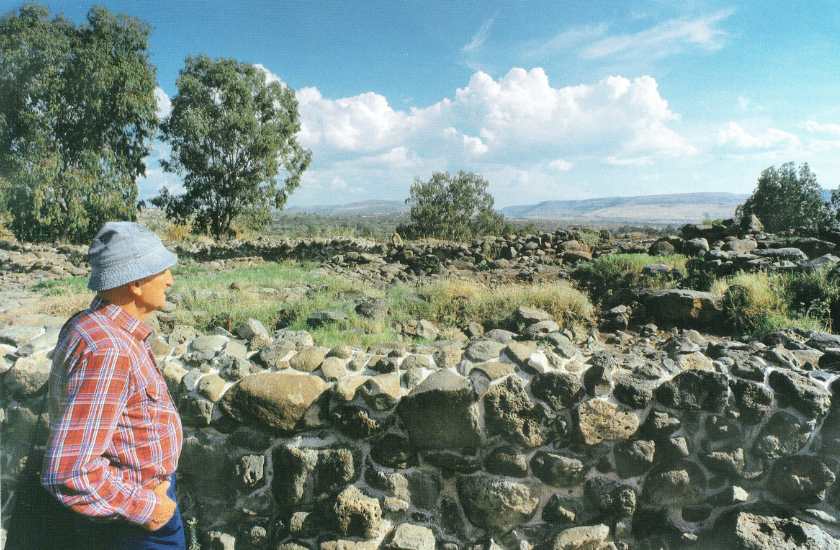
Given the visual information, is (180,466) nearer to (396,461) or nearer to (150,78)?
(396,461)

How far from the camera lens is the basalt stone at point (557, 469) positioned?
2670 mm

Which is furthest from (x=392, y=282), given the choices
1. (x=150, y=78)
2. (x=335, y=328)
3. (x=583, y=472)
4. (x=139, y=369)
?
(x=150, y=78)

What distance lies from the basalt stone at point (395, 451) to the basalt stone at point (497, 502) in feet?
1.16

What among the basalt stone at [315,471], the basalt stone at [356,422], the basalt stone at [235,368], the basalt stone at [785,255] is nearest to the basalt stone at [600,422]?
the basalt stone at [356,422]

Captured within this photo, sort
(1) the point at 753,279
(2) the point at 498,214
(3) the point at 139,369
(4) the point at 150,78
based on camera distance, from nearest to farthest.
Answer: (3) the point at 139,369 < (1) the point at 753,279 < (4) the point at 150,78 < (2) the point at 498,214

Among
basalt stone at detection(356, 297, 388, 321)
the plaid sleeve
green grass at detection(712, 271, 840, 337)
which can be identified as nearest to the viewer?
the plaid sleeve

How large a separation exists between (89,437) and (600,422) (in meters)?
2.48

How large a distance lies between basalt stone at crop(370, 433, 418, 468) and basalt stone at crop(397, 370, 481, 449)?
55 mm

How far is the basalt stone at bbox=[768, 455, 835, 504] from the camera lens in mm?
2623

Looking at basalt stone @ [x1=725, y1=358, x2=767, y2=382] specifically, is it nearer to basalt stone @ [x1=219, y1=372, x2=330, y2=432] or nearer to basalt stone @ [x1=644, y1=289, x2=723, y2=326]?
basalt stone @ [x1=219, y1=372, x2=330, y2=432]

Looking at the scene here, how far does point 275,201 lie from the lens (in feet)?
65.5

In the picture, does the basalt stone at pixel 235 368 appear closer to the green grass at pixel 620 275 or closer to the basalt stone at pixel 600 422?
the basalt stone at pixel 600 422

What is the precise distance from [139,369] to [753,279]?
6825 millimetres

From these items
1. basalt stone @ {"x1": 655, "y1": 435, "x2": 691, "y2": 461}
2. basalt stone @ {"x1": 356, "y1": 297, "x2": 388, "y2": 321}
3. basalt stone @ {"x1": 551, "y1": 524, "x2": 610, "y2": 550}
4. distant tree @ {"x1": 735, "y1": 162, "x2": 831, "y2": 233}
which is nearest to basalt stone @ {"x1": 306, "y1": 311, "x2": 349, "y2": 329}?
basalt stone @ {"x1": 356, "y1": 297, "x2": 388, "y2": 321}
